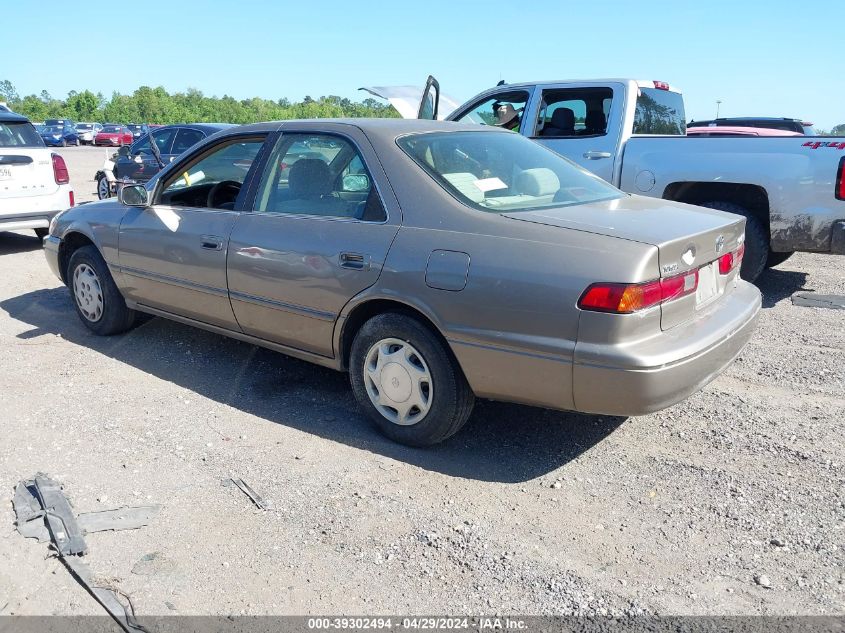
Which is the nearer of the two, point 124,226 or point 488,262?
point 488,262

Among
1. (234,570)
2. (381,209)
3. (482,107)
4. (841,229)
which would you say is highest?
(482,107)

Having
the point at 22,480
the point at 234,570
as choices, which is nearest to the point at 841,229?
the point at 234,570

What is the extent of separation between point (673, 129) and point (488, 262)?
5.99 metres

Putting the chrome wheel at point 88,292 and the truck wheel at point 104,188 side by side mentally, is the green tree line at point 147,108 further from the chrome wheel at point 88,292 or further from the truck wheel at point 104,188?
the chrome wheel at point 88,292

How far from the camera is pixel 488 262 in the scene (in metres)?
3.36

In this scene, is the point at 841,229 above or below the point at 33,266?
above

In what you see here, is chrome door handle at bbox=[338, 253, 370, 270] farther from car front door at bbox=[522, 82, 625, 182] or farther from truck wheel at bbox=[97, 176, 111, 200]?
truck wheel at bbox=[97, 176, 111, 200]

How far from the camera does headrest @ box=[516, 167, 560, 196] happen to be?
398 centimetres

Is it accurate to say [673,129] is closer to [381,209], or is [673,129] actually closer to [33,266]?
[381,209]

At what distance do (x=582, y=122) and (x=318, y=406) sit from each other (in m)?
4.78

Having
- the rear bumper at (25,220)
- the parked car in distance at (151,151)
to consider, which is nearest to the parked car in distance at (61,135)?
the parked car in distance at (151,151)

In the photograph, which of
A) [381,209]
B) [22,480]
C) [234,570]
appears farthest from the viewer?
[381,209]

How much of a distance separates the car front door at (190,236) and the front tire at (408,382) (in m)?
1.15

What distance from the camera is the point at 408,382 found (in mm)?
3754
